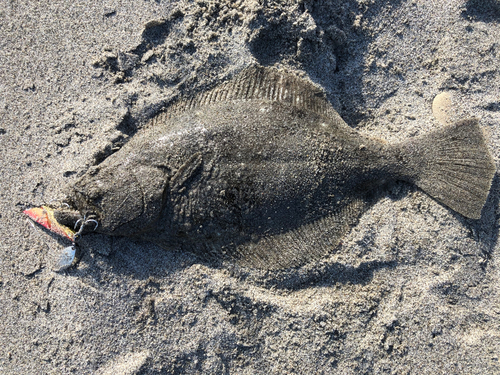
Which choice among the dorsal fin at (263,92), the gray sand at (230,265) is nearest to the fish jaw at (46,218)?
the gray sand at (230,265)

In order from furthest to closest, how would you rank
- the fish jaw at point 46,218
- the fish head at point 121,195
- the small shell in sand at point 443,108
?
the small shell in sand at point 443,108 < the fish jaw at point 46,218 < the fish head at point 121,195

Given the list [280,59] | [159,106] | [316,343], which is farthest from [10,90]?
[316,343]

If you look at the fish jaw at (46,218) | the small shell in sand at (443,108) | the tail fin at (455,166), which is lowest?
the tail fin at (455,166)

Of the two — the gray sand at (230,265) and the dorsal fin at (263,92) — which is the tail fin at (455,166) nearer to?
the gray sand at (230,265)

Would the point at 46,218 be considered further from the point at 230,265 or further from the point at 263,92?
the point at 263,92

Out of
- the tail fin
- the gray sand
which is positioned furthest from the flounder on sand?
the gray sand

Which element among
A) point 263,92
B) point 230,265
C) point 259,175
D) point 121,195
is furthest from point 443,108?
point 121,195
